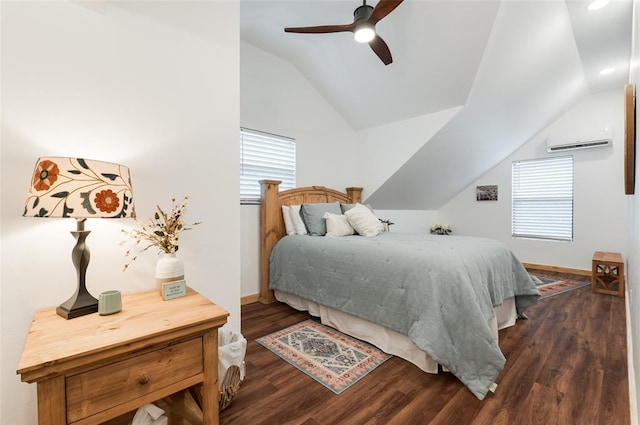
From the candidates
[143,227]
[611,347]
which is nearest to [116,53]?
[143,227]

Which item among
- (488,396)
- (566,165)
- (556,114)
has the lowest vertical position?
(488,396)

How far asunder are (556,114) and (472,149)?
166 centimetres

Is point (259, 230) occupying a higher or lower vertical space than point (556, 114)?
lower

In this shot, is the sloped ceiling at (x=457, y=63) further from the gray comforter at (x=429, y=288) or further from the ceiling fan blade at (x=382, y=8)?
the gray comforter at (x=429, y=288)

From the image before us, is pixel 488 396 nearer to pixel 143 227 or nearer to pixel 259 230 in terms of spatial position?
pixel 143 227

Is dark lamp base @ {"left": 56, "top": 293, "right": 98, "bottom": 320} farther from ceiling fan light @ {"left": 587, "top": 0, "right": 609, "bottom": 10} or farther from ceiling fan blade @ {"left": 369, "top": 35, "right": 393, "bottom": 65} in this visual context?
ceiling fan light @ {"left": 587, "top": 0, "right": 609, "bottom": 10}

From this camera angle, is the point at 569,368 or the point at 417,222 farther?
the point at 417,222

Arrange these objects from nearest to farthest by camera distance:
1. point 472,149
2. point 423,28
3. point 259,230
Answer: point 423,28, point 259,230, point 472,149

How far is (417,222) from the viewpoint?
547cm

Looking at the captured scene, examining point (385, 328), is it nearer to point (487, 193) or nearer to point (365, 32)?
point (365, 32)

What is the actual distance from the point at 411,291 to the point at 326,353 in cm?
78

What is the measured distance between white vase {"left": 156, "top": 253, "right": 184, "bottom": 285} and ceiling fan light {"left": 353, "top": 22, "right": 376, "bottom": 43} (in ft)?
7.00

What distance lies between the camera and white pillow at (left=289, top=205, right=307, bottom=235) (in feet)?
10.5

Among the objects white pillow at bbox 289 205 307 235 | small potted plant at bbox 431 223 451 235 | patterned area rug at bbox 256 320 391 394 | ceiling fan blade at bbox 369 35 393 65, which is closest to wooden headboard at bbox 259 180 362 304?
white pillow at bbox 289 205 307 235
